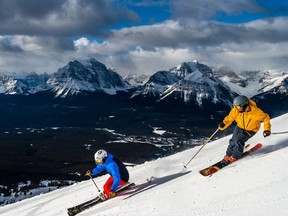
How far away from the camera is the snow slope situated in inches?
487

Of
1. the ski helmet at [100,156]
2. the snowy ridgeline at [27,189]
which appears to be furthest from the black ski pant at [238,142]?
the snowy ridgeline at [27,189]

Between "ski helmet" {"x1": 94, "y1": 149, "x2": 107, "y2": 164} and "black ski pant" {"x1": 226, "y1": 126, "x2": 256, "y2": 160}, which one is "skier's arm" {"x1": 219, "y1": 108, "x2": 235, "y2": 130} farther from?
"ski helmet" {"x1": 94, "y1": 149, "x2": 107, "y2": 164}

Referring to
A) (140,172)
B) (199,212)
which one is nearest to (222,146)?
(140,172)

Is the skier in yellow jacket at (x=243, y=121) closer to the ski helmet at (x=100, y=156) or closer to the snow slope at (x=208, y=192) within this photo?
the snow slope at (x=208, y=192)

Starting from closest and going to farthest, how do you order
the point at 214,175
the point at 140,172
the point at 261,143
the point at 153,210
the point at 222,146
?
the point at 153,210
the point at 214,175
the point at 261,143
the point at 140,172
the point at 222,146

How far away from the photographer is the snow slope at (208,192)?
487 inches

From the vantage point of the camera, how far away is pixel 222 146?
23906 mm

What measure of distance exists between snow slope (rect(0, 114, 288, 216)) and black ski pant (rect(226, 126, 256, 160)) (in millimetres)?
503

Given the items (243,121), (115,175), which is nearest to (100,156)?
(115,175)

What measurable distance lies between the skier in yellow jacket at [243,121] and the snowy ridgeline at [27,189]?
139267mm

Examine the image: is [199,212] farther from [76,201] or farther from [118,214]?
[76,201]

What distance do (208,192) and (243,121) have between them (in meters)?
4.49

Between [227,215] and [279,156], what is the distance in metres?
Result: 5.47

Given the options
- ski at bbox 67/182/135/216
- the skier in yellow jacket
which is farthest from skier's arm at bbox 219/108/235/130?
ski at bbox 67/182/135/216
